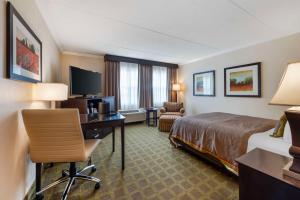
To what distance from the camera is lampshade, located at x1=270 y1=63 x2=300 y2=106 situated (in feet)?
2.41

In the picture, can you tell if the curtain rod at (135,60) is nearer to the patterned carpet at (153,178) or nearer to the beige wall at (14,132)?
the beige wall at (14,132)

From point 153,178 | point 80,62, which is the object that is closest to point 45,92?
point 153,178

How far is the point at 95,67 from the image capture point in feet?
14.5

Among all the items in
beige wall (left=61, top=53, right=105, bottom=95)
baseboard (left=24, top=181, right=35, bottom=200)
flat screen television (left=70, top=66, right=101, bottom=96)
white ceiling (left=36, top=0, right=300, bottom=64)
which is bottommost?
baseboard (left=24, top=181, right=35, bottom=200)

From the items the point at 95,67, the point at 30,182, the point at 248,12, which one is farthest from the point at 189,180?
the point at 95,67

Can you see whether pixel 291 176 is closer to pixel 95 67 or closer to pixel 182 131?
pixel 182 131

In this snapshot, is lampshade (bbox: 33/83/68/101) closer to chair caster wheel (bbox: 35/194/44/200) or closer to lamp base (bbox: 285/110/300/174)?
chair caster wheel (bbox: 35/194/44/200)

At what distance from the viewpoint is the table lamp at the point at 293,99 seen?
74cm

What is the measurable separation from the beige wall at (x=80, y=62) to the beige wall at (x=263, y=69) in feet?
10.8

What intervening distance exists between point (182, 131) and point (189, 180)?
1021mm

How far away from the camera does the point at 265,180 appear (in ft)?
2.96

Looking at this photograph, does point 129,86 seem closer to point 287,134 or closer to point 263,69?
point 263,69

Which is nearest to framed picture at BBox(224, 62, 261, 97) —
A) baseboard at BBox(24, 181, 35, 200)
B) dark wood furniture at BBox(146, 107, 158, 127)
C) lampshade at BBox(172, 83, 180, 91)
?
lampshade at BBox(172, 83, 180, 91)

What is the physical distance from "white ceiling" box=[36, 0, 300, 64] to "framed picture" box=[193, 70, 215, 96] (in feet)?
3.65
